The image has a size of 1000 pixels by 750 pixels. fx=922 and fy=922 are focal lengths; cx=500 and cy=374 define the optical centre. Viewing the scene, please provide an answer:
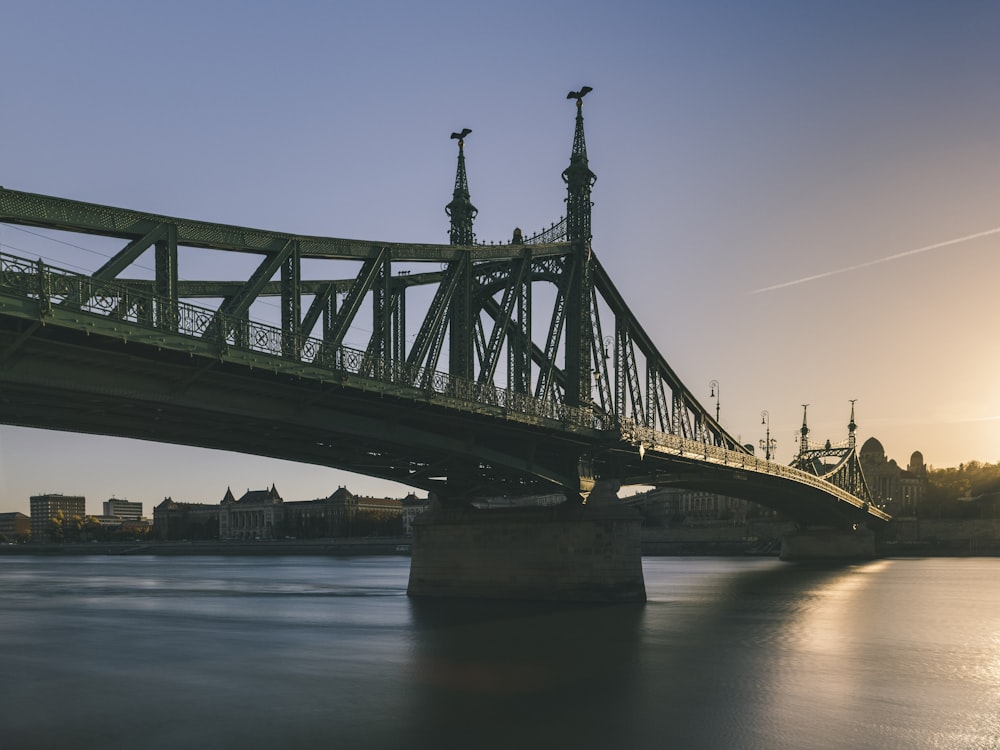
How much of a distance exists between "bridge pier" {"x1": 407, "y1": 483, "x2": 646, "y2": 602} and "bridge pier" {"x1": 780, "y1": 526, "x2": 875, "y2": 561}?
93670 millimetres

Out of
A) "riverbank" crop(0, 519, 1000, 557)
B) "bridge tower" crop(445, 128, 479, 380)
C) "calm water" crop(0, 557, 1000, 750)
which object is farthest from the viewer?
"riverbank" crop(0, 519, 1000, 557)

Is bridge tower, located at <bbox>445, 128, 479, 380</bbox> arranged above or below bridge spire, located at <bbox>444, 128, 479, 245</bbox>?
below

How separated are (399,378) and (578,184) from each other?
29.7 metres

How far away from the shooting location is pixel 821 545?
143 metres

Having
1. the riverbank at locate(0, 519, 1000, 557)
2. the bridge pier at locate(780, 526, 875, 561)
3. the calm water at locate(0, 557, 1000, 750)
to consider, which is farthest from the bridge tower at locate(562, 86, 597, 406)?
the riverbank at locate(0, 519, 1000, 557)

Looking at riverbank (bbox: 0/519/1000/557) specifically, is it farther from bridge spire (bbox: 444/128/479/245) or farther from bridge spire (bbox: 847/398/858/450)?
bridge spire (bbox: 444/128/479/245)

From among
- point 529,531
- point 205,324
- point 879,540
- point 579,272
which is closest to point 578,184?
point 579,272

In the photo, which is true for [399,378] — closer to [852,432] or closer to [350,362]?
[350,362]

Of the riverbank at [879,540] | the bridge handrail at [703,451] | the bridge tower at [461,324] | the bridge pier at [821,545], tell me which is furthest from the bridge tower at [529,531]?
the riverbank at [879,540]

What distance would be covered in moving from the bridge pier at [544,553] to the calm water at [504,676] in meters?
2.36

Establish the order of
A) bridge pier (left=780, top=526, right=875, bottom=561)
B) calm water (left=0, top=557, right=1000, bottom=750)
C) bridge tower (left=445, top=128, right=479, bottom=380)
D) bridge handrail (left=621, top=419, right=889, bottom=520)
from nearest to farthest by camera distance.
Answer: calm water (left=0, top=557, right=1000, bottom=750) < bridge tower (left=445, top=128, right=479, bottom=380) < bridge handrail (left=621, top=419, right=889, bottom=520) < bridge pier (left=780, top=526, right=875, bottom=561)

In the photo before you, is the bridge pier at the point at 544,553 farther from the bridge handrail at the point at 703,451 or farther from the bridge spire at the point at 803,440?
the bridge spire at the point at 803,440

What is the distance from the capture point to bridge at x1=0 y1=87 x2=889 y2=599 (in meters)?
29.9

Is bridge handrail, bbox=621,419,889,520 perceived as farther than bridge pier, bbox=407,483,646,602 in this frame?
Yes
